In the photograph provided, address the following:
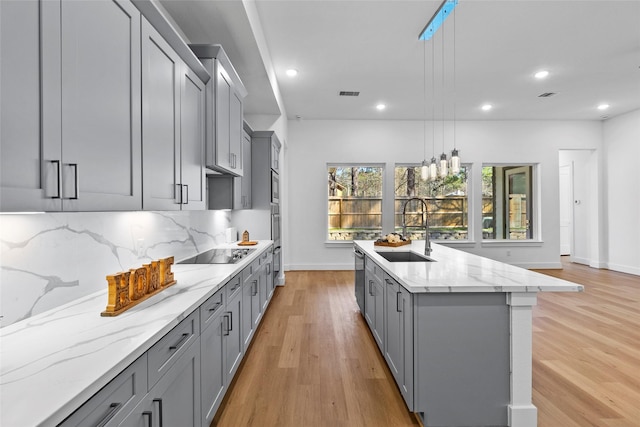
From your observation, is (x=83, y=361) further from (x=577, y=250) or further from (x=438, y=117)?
(x=577, y=250)

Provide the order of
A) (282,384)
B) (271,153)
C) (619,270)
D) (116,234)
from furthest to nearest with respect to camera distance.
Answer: (619,270)
(271,153)
(282,384)
(116,234)

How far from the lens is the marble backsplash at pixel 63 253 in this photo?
1.21m

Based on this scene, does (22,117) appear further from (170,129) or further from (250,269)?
(250,269)

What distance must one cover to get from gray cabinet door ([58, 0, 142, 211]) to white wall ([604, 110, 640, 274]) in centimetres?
834

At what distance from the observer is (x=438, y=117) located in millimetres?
6574

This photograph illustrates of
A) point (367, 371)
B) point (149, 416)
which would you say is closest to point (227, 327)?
point (149, 416)

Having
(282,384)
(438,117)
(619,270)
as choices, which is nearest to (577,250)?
(619,270)

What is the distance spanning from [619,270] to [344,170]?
590 centimetres

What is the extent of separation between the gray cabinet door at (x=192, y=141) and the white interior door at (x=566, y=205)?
28.8 ft

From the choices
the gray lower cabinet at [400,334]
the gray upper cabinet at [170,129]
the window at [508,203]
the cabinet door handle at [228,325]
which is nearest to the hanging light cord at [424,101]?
the window at [508,203]

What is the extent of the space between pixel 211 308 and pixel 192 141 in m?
1.11

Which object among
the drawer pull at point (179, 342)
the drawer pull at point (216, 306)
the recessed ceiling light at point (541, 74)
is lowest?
the drawer pull at point (179, 342)

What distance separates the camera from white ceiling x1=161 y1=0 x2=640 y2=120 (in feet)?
10.0

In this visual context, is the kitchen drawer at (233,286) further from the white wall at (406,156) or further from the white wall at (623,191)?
the white wall at (623,191)
